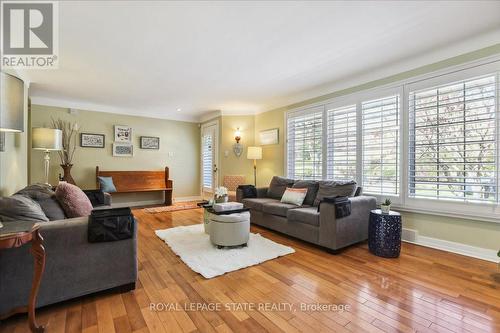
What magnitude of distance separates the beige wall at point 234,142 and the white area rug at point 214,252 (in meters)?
2.68

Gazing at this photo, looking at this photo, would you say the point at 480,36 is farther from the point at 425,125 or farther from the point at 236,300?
the point at 236,300

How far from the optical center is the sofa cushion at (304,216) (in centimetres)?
310

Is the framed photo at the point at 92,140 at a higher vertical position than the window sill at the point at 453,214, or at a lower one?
higher

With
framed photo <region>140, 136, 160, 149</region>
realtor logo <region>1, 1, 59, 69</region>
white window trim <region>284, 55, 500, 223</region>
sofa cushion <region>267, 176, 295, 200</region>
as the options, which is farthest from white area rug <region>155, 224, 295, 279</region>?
framed photo <region>140, 136, 160, 149</region>

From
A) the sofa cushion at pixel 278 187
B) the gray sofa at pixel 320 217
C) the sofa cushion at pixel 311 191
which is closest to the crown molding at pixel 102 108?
the sofa cushion at pixel 278 187

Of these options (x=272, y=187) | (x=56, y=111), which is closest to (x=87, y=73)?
(x=56, y=111)

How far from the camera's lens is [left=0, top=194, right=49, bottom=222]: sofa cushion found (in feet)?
5.60

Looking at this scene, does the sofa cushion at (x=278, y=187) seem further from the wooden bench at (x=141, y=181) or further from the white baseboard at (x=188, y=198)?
the white baseboard at (x=188, y=198)

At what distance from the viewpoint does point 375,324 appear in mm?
1632

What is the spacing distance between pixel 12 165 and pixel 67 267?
2435 millimetres

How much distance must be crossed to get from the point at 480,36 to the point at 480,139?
1169mm

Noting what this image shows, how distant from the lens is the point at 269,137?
562cm

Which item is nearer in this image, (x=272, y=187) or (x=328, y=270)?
(x=328, y=270)

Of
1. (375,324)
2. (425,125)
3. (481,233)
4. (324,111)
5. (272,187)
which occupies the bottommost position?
(375,324)
